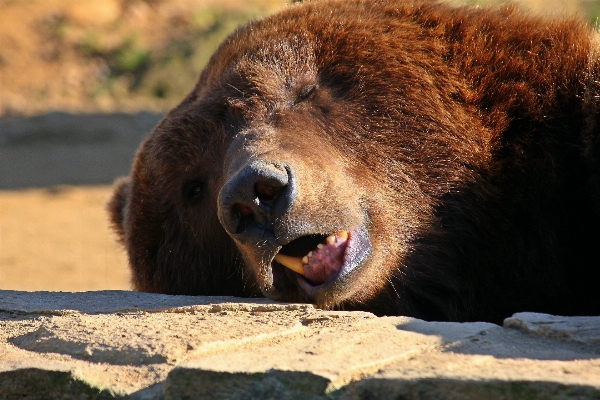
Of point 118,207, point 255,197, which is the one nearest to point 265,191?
point 255,197

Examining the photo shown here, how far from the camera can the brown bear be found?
12.8ft

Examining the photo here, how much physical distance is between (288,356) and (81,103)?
14.2 m

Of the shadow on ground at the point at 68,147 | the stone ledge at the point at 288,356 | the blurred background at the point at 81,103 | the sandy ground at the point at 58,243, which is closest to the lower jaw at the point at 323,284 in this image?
the stone ledge at the point at 288,356

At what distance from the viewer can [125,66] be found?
16969mm

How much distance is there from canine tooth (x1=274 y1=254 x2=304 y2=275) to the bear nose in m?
0.19

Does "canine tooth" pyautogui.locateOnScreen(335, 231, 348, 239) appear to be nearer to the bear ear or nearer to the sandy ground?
the bear ear

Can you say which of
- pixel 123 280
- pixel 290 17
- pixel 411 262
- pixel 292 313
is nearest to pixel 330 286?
pixel 292 313

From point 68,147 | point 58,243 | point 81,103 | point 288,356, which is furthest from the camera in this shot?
point 81,103

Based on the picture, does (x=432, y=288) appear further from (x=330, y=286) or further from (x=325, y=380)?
(x=325, y=380)

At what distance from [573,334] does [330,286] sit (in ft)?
3.32

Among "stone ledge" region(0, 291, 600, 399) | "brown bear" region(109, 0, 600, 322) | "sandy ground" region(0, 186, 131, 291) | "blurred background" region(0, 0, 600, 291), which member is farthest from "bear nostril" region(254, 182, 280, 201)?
"blurred background" region(0, 0, 600, 291)

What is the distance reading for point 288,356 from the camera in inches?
104

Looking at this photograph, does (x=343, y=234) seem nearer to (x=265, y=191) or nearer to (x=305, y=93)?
(x=265, y=191)

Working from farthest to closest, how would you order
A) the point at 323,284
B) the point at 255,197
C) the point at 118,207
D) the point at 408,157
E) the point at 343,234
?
the point at 118,207 → the point at 408,157 → the point at 343,234 → the point at 323,284 → the point at 255,197
